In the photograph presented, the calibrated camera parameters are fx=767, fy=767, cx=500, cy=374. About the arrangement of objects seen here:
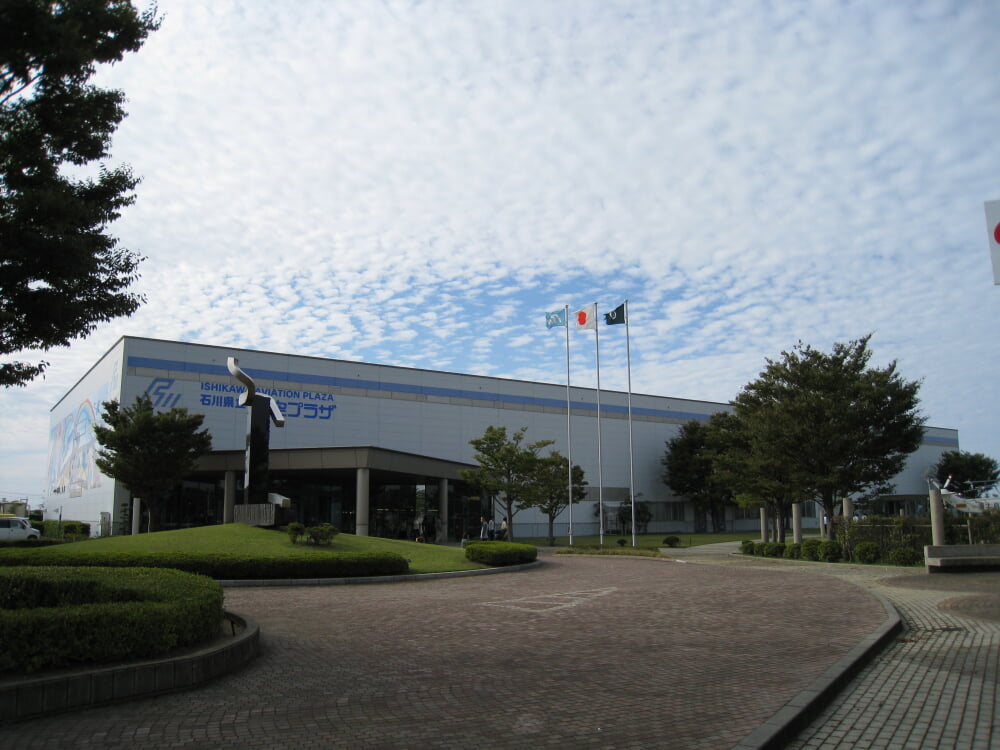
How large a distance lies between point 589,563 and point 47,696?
67.2ft

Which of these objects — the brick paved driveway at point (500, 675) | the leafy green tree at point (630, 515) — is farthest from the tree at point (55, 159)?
the leafy green tree at point (630, 515)

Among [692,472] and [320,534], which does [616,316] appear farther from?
[692,472]

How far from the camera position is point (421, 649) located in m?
9.08

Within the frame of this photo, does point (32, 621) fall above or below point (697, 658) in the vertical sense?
above

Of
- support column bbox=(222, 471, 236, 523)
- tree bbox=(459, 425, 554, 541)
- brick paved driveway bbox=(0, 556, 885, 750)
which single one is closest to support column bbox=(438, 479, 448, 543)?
tree bbox=(459, 425, 554, 541)

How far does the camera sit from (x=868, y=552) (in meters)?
23.3

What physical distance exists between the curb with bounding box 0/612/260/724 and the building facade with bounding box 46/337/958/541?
25.9m

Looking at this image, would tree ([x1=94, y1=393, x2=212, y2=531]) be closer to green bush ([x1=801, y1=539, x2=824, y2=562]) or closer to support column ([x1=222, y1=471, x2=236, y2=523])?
support column ([x1=222, y1=471, x2=236, y2=523])

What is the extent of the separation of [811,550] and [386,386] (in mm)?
30889

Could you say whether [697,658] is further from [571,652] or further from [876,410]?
[876,410]

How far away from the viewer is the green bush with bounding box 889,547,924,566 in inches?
875

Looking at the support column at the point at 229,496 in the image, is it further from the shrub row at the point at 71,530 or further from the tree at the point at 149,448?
the shrub row at the point at 71,530

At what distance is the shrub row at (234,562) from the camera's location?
17.1m

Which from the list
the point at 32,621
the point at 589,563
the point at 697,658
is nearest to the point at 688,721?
the point at 697,658
